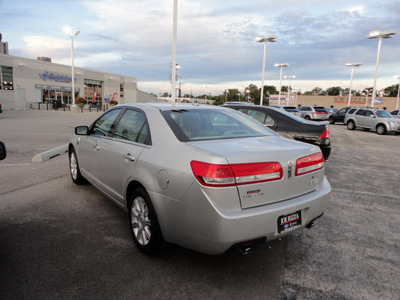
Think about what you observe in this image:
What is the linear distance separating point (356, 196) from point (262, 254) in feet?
10.2

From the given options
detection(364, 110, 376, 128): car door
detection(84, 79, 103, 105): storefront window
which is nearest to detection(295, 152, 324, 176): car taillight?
detection(364, 110, 376, 128): car door

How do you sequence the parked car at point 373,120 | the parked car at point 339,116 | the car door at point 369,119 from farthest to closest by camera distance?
the parked car at point 339,116 → the car door at point 369,119 → the parked car at point 373,120

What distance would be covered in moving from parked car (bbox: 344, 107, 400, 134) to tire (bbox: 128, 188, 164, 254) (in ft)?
69.4

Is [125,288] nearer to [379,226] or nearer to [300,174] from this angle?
[300,174]

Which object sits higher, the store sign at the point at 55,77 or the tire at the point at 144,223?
the store sign at the point at 55,77

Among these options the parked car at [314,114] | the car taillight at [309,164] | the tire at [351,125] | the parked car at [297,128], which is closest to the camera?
the car taillight at [309,164]

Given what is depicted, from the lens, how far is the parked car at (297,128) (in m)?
6.40

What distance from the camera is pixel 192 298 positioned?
2451 mm

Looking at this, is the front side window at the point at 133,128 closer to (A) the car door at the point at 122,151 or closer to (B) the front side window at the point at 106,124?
(A) the car door at the point at 122,151

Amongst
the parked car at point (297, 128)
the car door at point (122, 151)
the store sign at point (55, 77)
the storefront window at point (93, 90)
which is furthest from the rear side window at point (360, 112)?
the storefront window at point (93, 90)

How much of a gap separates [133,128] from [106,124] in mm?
924

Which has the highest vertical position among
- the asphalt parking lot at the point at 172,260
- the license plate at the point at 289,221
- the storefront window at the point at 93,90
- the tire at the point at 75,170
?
the storefront window at the point at 93,90

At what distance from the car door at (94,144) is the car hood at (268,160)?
1885 millimetres

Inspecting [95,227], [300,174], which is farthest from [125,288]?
[300,174]
